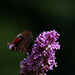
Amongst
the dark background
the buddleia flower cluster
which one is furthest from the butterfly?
the dark background

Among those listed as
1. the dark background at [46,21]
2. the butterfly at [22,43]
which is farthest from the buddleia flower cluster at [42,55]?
the dark background at [46,21]

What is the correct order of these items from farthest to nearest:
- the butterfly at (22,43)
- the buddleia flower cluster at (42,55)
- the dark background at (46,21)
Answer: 1. the dark background at (46,21)
2. the butterfly at (22,43)
3. the buddleia flower cluster at (42,55)

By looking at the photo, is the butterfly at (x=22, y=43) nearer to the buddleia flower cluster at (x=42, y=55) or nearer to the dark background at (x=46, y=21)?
the buddleia flower cluster at (x=42, y=55)

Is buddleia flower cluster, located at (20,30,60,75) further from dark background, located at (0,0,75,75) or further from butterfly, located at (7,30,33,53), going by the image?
dark background, located at (0,0,75,75)
